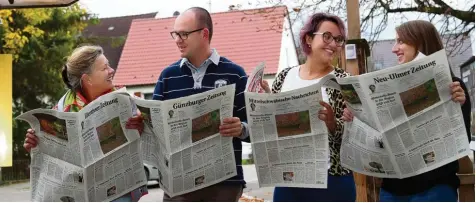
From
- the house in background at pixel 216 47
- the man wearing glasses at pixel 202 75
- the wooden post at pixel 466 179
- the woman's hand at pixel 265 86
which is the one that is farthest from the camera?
the house in background at pixel 216 47

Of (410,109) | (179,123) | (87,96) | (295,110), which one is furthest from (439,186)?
(87,96)

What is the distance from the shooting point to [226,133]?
2.25 metres

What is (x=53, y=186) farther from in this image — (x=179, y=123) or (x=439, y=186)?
(x=439, y=186)

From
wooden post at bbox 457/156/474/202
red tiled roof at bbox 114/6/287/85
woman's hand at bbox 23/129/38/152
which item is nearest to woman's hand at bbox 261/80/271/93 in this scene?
woman's hand at bbox 23/129/38/152

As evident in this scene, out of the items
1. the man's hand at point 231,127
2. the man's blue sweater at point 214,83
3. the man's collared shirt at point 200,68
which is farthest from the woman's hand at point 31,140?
the man's hand at point 231,127

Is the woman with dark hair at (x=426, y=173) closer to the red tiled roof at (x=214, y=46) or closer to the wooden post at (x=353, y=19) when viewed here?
the wooden post at (x=353, y=19)

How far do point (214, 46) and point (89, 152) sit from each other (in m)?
17.5

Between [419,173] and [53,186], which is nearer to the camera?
[419,173]

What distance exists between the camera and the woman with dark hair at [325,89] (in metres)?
2.35

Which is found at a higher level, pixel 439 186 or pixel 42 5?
pixel 42 5

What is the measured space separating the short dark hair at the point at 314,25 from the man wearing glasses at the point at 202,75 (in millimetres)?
282

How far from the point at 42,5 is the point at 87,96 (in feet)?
7.02

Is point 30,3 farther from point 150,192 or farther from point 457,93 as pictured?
point 150,192

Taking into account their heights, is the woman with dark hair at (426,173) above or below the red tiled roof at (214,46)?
below
